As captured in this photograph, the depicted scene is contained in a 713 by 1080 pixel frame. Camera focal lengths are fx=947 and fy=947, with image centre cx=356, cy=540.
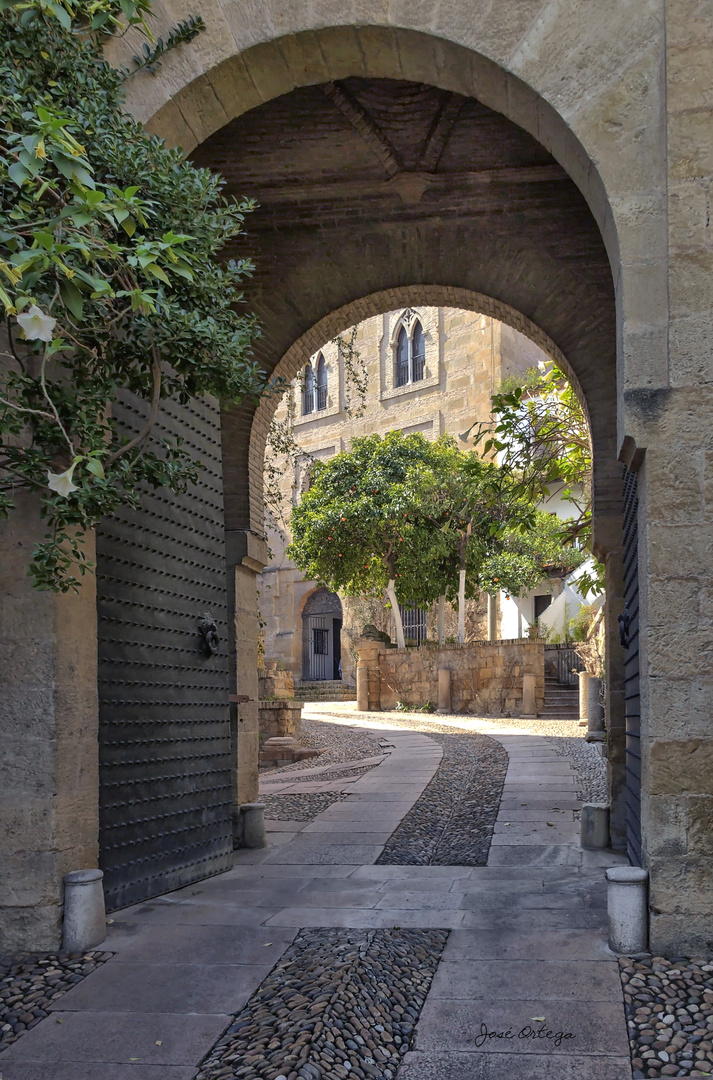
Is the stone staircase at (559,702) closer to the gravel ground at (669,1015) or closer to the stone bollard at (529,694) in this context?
the stone bollard at (529,694)

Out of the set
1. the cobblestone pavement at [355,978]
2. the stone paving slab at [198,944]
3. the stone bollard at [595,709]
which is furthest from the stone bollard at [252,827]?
the stone bollard at [595,709]

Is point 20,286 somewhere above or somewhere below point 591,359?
below

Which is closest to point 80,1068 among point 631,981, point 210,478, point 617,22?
point 631,981

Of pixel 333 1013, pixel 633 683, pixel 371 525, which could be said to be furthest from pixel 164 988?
pixel 371 525

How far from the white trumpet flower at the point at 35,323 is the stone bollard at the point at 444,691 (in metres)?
18.1

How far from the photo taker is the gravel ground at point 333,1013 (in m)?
2.82

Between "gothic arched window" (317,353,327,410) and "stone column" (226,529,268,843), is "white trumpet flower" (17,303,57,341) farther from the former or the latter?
"gothic arched window" (317,353,327,410)

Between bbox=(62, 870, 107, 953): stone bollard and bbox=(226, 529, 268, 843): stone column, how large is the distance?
2721 mm

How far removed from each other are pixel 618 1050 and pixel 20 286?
118 inches

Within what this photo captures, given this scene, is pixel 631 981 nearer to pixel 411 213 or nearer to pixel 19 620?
pixel 19 620

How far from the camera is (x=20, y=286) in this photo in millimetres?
2955

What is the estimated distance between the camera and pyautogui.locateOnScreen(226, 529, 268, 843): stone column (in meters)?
6.95

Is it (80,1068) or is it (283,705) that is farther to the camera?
(283,705)

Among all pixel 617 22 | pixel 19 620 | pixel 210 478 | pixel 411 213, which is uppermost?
pixel 411 213
